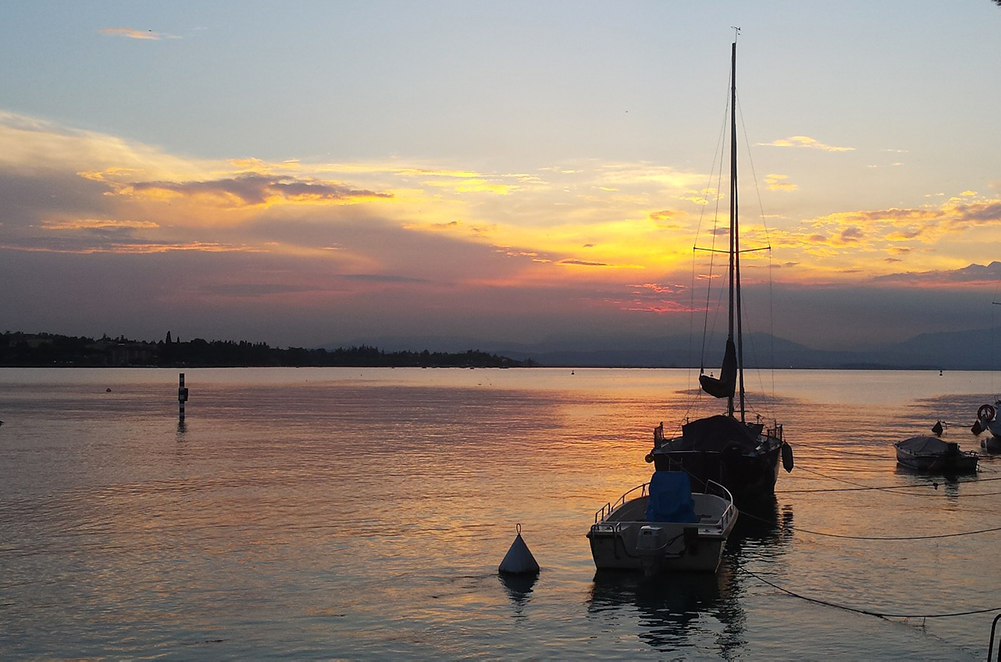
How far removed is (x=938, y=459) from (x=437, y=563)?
36725mm

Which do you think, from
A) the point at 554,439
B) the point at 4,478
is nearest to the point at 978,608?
the point at 4,478

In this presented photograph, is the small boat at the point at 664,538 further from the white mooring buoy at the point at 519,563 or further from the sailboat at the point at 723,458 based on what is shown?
the sailboat at the point at 723,458

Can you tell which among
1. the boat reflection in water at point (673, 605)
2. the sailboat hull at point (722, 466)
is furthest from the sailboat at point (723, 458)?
the boat reflection in water at point (673, 605)

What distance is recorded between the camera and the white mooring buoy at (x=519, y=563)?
1020 inches

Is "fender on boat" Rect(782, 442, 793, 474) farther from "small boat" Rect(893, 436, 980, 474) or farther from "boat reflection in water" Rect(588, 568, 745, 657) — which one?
"boat reflection in water" Rect(588, 568, 745, 657)

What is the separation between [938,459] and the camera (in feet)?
172

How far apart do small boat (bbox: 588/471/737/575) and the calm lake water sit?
541 mm

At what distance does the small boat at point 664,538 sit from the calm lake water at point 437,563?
→ 1.77 feet

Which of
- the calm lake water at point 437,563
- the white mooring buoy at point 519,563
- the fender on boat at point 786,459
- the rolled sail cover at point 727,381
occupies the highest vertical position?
the rolled sail cover at point 727,381

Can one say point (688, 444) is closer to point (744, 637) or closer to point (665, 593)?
point (665, 593)

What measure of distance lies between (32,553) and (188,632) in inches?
421

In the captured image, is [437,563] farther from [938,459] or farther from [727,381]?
[938,459]

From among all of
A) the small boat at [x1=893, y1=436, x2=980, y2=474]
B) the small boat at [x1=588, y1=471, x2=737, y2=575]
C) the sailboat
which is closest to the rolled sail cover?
the sailboat

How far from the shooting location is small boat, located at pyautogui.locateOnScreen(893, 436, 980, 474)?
52.3m
